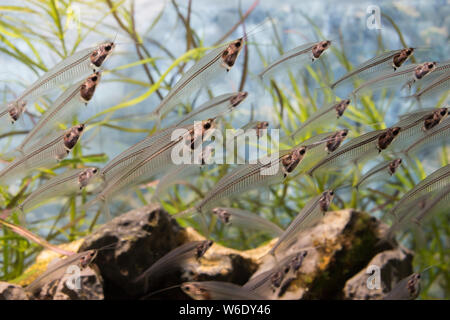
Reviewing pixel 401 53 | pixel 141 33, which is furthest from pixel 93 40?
pixel 401 53

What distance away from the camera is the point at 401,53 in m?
2.03

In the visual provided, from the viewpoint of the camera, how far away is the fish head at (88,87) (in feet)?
5.84

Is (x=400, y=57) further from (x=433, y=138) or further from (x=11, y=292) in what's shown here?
(x=11, y=292)

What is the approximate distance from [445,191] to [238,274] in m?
1.56

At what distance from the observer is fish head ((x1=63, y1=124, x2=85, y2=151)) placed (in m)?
1.80

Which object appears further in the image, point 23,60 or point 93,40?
point 93,40

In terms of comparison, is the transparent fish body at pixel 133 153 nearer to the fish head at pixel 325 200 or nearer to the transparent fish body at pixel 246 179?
the transparent fish body at pixel 246 179

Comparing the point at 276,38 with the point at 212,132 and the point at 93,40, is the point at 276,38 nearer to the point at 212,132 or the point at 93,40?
the point at 93,40

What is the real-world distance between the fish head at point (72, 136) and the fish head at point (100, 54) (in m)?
0.31

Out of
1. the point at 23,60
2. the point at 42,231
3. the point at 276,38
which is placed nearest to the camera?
the point at 23,60

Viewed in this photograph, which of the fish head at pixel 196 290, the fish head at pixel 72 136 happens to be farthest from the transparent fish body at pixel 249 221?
the fish head at pixel 72 136

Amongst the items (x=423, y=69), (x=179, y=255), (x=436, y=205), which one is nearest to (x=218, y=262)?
(x=179, y=255)

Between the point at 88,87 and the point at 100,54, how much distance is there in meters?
0.17

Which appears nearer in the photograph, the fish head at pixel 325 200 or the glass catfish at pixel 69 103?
the glass catfish at pixel 69 103
